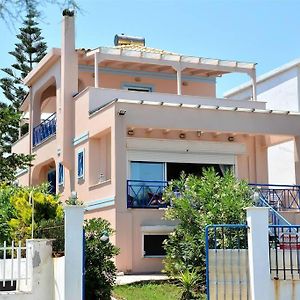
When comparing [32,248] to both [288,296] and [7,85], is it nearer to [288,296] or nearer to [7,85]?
[288,296]

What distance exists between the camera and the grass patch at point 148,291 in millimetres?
13945

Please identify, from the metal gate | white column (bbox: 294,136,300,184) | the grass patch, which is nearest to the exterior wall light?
the grass patch

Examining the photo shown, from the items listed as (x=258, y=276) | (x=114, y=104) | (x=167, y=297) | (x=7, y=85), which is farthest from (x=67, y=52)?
(x=7, y=85)

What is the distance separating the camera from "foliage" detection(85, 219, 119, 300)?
500 inches

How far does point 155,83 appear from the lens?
27609 millimetres

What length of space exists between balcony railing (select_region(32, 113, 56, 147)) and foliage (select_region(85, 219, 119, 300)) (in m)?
14.0

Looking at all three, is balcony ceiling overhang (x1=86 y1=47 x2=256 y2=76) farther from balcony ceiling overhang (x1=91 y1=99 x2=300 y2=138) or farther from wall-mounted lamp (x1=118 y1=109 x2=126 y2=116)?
wall-mounted lamp (x1=118 y1=109 x2=126 y2=116)

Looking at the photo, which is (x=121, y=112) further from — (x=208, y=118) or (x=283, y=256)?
(x=283, y=256)

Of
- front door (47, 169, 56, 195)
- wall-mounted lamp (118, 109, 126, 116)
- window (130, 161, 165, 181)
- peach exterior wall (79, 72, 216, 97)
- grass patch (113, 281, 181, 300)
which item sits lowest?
grass patch (113, 281, 181, 300)

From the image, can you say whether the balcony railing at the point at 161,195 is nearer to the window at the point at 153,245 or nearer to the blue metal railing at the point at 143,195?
the blue metal railing at the point at 143,195

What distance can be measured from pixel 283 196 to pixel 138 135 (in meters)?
5.61

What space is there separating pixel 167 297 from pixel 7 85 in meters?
30.0

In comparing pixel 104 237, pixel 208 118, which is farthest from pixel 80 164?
pixel 104 237

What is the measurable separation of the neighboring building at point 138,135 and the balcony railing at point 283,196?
6.81ft
